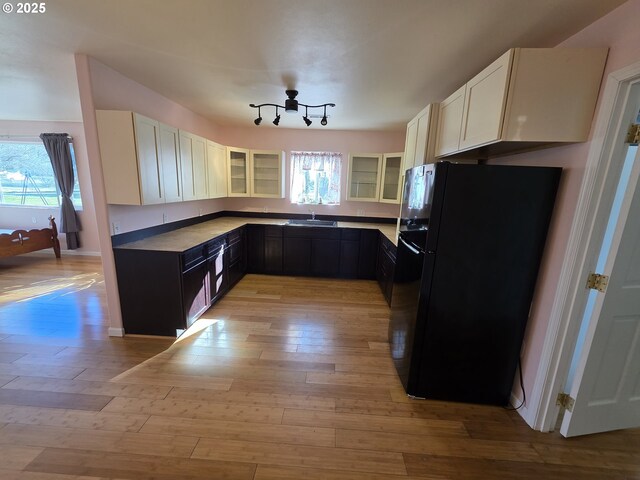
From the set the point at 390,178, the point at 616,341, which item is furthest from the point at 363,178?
the point at 616,341

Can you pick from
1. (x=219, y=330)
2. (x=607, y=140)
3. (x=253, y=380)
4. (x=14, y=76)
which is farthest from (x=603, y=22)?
(x=14, y=76)

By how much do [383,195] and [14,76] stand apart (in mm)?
4572

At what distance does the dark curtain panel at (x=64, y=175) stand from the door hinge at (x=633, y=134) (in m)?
7.07

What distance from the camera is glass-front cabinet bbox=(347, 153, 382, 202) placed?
4.40 m

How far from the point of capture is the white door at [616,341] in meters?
1.41

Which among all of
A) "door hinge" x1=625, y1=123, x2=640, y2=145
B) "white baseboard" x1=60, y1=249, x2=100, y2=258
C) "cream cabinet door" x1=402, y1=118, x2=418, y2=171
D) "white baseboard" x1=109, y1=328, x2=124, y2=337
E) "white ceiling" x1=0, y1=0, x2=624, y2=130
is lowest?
"white baseboard" x1=109, y1=328, x2=124, y2=337

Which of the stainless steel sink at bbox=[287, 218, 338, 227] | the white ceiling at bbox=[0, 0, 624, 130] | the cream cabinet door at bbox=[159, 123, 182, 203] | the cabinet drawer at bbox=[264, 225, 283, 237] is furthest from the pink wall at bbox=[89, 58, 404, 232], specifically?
the white ceiling at bbox=[0, 0, 624, 130]

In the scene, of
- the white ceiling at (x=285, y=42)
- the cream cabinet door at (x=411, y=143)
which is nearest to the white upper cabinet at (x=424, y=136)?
the cream cabinet door at (x=411, y=143)

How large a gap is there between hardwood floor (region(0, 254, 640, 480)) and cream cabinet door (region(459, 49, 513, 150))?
6.31 feet

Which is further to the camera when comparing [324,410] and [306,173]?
[306,173]

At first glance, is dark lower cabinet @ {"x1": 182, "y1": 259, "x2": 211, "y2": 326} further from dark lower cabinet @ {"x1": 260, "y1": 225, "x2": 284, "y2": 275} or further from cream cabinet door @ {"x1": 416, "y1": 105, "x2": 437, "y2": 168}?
cream cabinet door @ {"x1": 416, "y1": 105, "x2": 437, "y2": 168}

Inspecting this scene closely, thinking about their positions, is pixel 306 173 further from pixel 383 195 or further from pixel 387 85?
pixel 387 85

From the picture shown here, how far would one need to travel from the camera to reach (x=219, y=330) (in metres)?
2.77

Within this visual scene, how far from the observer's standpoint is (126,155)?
2.32 meters
